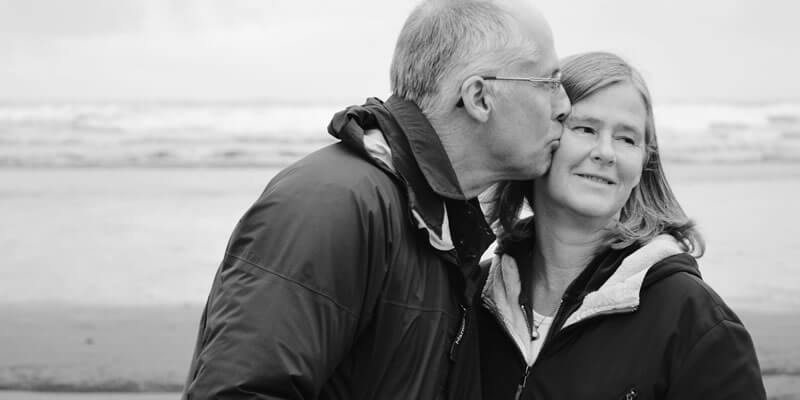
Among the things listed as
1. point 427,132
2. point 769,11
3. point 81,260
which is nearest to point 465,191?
point 427,132

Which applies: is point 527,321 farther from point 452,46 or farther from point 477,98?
point 452,46

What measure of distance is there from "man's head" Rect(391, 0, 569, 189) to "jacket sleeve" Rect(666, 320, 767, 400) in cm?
81

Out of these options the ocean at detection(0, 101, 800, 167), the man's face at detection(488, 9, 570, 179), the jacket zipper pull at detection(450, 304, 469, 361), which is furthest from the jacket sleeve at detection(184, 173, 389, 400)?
the ocean at detection(0, 101, 800, 167)

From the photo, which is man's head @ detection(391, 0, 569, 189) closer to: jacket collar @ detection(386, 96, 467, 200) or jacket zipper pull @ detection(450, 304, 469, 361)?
jacket collar @ detection(386, 96, 467, 200)

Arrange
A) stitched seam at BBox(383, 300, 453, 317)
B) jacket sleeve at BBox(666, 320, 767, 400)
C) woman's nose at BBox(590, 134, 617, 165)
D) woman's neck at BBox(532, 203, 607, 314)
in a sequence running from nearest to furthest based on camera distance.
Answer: stitched seam at BBox(383, 300, 453, 317) → jacket sleeve at BBox(666, 320, 767, 400) → woman's nose at BBox(590, 134, 617, 165) → woman's neck at BBox(532, 203, 607, 314)

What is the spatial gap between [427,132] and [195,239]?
8.16 m

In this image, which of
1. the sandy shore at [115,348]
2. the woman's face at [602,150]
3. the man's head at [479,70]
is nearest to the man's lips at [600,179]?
the woman's face at [602,150]

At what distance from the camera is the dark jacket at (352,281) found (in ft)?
7.59

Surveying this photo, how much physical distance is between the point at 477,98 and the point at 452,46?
6.8 inches

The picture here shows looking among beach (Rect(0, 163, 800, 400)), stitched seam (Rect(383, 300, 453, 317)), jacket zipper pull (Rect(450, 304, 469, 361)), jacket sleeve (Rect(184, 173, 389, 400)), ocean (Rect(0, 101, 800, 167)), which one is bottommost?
ocean (Rect(0, 101, 800, 167))

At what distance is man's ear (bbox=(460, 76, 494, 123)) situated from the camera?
9.25ft

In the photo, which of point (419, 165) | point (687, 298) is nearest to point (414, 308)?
point (419, 165)

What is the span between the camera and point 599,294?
2943 mm

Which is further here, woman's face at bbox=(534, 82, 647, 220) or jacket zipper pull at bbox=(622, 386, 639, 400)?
woman's face at bbox=(534, 82, 647, 220)
